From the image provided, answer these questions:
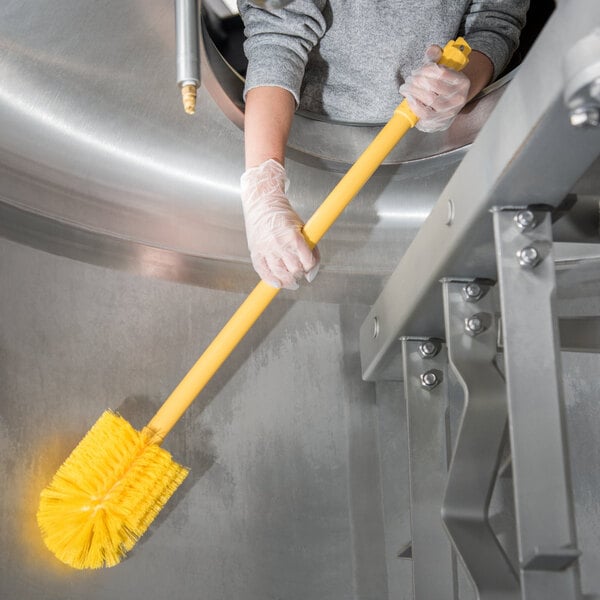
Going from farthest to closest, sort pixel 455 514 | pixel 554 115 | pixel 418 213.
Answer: pixel 418 213 → pixel 455 514 → pixel 554 115

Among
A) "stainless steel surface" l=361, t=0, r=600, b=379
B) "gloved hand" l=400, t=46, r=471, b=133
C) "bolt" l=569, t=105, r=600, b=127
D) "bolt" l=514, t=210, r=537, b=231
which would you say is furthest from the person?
"bolt" l=569, t=105, r=600, b=127

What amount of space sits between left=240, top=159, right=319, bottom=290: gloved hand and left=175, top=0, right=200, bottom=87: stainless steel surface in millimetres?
205

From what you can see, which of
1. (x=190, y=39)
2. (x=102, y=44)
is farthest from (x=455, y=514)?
(x=102, y=44)

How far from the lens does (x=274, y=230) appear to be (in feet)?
3.11

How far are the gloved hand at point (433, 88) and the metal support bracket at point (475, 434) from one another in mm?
292

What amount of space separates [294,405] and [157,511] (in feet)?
0.80

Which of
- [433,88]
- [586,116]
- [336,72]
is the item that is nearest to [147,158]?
[336,72]

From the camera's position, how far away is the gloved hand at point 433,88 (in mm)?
1007

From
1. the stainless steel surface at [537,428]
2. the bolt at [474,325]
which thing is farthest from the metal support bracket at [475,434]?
the stainless steel surface at [537,428]

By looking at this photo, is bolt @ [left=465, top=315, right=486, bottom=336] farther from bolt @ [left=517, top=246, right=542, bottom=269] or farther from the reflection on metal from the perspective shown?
the reflection on metal

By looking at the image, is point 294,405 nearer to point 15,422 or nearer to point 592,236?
point 15,422

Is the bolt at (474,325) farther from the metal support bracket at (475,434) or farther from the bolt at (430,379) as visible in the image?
the bolt at (430,379)

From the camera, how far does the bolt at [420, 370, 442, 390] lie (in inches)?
38.8

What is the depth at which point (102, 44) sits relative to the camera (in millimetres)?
1076
